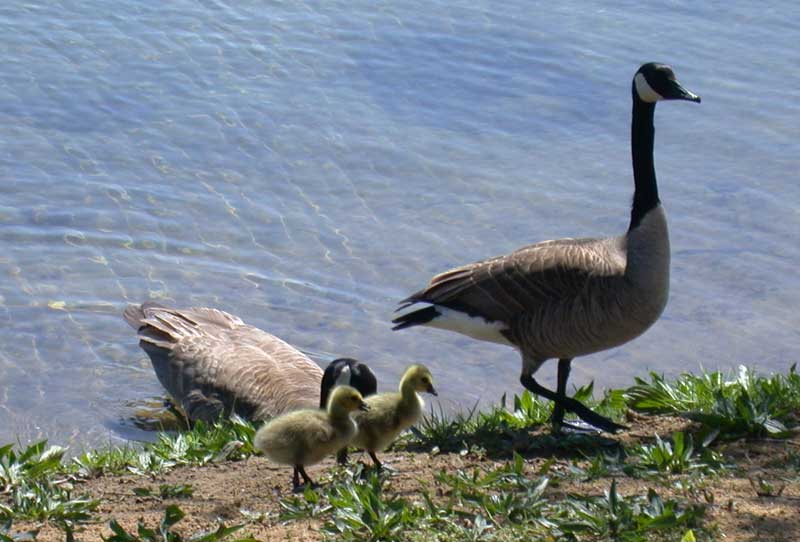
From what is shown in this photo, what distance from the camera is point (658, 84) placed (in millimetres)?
7648

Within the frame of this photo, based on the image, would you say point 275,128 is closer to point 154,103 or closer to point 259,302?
point 154,103

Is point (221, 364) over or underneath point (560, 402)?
underneath

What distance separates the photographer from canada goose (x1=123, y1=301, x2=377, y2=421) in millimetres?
8234

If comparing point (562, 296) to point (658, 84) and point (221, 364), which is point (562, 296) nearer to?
point (658, 84)

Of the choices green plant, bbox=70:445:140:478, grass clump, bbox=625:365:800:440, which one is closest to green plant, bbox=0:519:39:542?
green plant, bbox=70:445:140:478

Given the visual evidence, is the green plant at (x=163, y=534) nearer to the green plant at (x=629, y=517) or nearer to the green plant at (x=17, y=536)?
the green plant at (x=17, y=536)

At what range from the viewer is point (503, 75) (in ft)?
49.3

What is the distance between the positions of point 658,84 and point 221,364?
356 cm

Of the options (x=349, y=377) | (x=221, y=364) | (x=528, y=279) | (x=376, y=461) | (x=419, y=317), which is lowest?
(x=221, y=364)

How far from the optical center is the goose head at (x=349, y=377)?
7.25m

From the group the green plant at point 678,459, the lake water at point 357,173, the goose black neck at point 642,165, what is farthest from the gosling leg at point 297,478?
the lake water at point 357,173

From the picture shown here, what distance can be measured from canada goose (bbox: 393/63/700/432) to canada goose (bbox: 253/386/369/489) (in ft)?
5.60

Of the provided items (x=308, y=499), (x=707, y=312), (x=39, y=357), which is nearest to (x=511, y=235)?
(x=707, y=312)

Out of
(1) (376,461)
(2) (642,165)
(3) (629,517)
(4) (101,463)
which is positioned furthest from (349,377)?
(3) (629,517)
